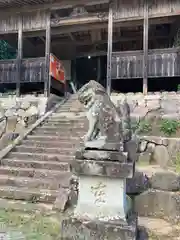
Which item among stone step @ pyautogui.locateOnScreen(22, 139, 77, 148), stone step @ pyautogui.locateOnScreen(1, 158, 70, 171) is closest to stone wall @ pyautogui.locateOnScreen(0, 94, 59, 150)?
stone step @ pyautogui.locateOnScreen(22, 139, 77, 148)

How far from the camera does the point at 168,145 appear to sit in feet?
21.8

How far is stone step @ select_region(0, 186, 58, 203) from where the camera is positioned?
5.07 metres

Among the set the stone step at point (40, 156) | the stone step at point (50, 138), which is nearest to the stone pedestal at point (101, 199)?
the stone step at point (40, 156)

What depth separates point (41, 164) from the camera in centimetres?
609

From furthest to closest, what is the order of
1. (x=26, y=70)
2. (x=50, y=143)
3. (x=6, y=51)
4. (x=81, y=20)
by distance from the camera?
1. (x=6, y=51)
2. (x=26, y=70)
3. (x=81, y=20)
4. (x=50, y=143)

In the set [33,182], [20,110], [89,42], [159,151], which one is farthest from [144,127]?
[89,42]

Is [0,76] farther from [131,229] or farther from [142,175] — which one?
[131,229]

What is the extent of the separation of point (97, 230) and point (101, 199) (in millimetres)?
378

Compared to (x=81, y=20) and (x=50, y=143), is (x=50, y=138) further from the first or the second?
(x=81, y=20)

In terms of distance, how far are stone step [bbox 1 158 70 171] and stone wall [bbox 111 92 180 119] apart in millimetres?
3869

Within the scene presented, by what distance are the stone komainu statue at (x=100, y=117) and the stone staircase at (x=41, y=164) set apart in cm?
204

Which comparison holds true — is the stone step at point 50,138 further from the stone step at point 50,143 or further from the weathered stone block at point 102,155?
the weathered stone block at point 102,155

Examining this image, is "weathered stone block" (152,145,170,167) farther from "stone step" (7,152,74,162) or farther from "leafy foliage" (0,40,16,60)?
"leafy foliage" (0,40,16,60)

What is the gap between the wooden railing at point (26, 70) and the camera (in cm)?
1103
